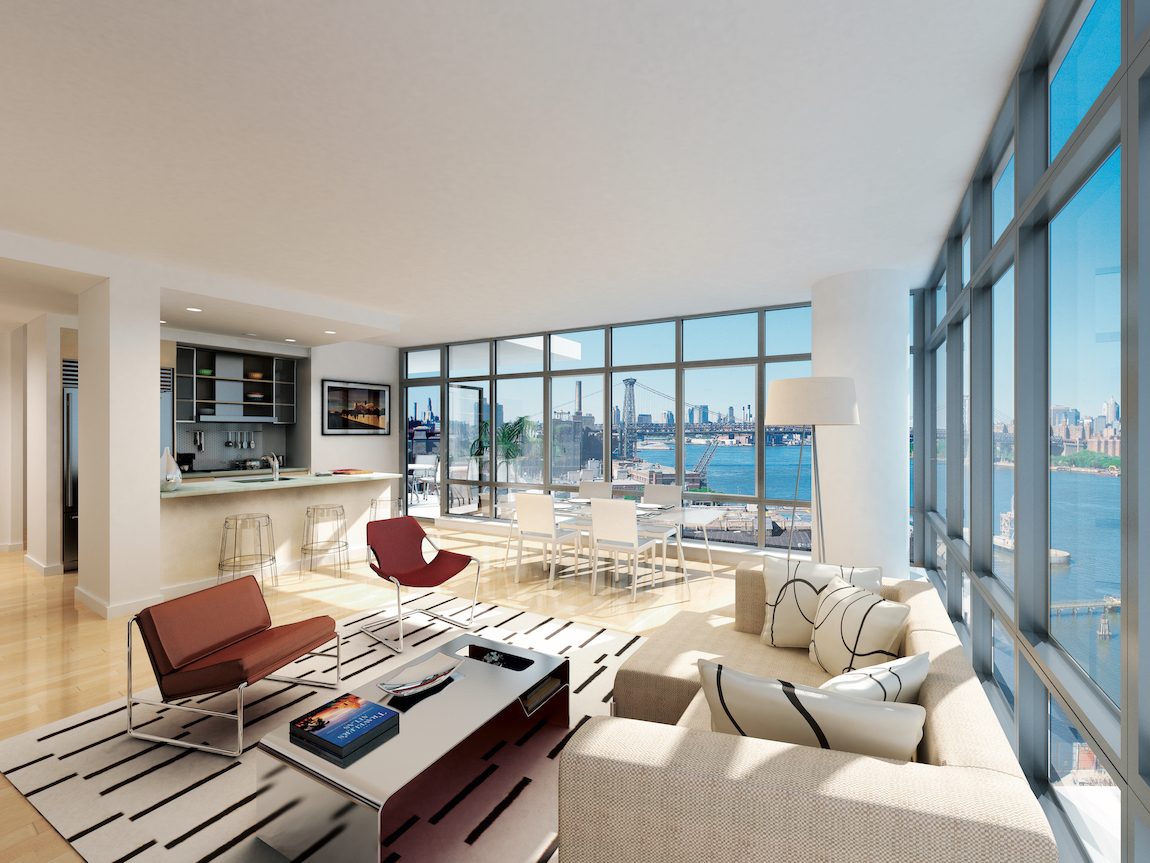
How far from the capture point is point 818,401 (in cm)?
348

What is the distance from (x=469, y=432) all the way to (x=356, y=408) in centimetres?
169

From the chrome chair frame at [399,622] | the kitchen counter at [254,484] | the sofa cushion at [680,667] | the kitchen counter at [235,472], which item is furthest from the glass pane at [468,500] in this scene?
the sofa cushion at [680,667]

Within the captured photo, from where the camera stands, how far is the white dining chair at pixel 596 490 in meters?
6.61

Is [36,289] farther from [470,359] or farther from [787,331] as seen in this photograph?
[787,331]

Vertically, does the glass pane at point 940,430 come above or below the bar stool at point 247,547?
A: above

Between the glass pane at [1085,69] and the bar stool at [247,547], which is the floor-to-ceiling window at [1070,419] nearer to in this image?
the glass pane at [1085,69]

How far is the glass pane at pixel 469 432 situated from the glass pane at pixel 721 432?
10.4 ft

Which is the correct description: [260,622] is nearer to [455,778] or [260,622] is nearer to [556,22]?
[455,778]

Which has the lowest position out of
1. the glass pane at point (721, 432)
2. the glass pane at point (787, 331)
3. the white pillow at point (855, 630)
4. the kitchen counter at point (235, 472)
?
the white pillow at point (855, 630)

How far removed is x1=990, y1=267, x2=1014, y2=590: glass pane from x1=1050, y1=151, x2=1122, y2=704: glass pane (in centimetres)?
52

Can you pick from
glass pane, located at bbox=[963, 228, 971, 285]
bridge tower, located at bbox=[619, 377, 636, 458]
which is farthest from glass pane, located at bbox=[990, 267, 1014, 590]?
bridge tower, located at bbox=[619, 377, 636, 458]

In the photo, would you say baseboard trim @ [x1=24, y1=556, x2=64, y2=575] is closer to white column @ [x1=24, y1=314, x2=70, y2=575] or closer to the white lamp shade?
white column @ [x1=24, y1=314, x2=70, y2=575]

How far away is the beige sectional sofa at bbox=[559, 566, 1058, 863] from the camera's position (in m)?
1.17

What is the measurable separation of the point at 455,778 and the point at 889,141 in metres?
3.40
